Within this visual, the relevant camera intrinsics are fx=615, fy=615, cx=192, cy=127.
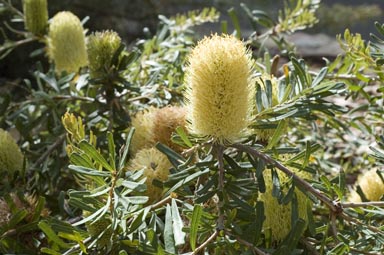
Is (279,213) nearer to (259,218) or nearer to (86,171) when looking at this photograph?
(259,218)

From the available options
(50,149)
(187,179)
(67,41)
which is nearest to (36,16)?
(67,41)

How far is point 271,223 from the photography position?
19.5 inches

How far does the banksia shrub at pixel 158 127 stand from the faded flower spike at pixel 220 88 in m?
0.11

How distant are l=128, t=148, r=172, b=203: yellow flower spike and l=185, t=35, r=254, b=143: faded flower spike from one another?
85mm

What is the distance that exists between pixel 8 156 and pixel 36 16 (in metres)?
0.26

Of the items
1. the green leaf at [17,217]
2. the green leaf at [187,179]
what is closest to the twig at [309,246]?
the green leaf at [187,179]

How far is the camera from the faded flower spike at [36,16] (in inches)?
31.0

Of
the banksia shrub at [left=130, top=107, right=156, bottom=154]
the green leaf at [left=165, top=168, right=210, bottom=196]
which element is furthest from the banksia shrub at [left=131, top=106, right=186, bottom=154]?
the green leaf at [left=165, top=168, right=210, bottom=196]

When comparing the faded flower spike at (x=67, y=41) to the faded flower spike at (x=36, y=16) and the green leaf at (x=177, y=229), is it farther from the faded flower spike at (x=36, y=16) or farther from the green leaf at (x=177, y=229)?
the green leaf at (x=177, y=229)

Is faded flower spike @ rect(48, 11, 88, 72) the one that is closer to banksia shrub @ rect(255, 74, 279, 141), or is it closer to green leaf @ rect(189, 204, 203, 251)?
banksia shrub @ rect(255, 74, 279, 141)

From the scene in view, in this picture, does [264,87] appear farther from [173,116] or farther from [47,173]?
[47,173]

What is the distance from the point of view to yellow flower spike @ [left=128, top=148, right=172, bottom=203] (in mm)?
522

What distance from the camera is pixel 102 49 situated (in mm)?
675

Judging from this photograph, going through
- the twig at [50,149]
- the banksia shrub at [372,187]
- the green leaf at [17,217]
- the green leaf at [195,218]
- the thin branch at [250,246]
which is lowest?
the banksia shrub at [372,187]
